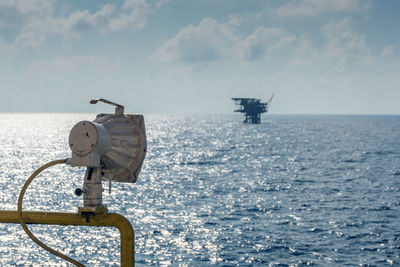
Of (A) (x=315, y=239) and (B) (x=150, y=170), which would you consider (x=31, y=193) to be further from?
(A) (x=315, y=239)

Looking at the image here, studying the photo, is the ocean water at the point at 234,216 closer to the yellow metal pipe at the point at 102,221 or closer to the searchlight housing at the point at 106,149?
the searchlight housing at the point at 106,149

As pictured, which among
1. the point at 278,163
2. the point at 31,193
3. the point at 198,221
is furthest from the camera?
the point at 278,163

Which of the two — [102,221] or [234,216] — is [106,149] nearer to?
[102,221]


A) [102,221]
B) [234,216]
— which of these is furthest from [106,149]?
[234,216]

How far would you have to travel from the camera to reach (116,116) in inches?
186

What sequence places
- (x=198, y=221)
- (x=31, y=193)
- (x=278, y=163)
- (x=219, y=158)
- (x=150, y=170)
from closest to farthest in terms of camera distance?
1. (x=198, y=221)
2. (x=31, y=193)
3. (x=150, y=170)
4. (x=278, y=163)
5. (x=219, y=158)

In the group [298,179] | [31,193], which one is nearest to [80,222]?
[31,193]

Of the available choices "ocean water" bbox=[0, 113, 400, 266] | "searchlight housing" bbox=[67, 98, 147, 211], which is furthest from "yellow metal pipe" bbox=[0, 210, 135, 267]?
"ocean water" bbox=[0, 113, 400, 266]

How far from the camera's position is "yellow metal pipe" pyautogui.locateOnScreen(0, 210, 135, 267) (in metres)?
4.27

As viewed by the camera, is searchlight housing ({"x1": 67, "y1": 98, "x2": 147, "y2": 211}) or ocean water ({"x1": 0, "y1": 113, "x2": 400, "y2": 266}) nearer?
searchlight housing ({"x1": 67, "y1": 98, "x2": 147, "y2": 211})

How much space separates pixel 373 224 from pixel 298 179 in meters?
28.5

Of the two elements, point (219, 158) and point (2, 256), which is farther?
point (219, 158)

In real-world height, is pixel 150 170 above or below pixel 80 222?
below

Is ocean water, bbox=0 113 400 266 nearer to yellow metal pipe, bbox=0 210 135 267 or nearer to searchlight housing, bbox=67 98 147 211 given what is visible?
searchlight housing, bbox=67 98 147 211
